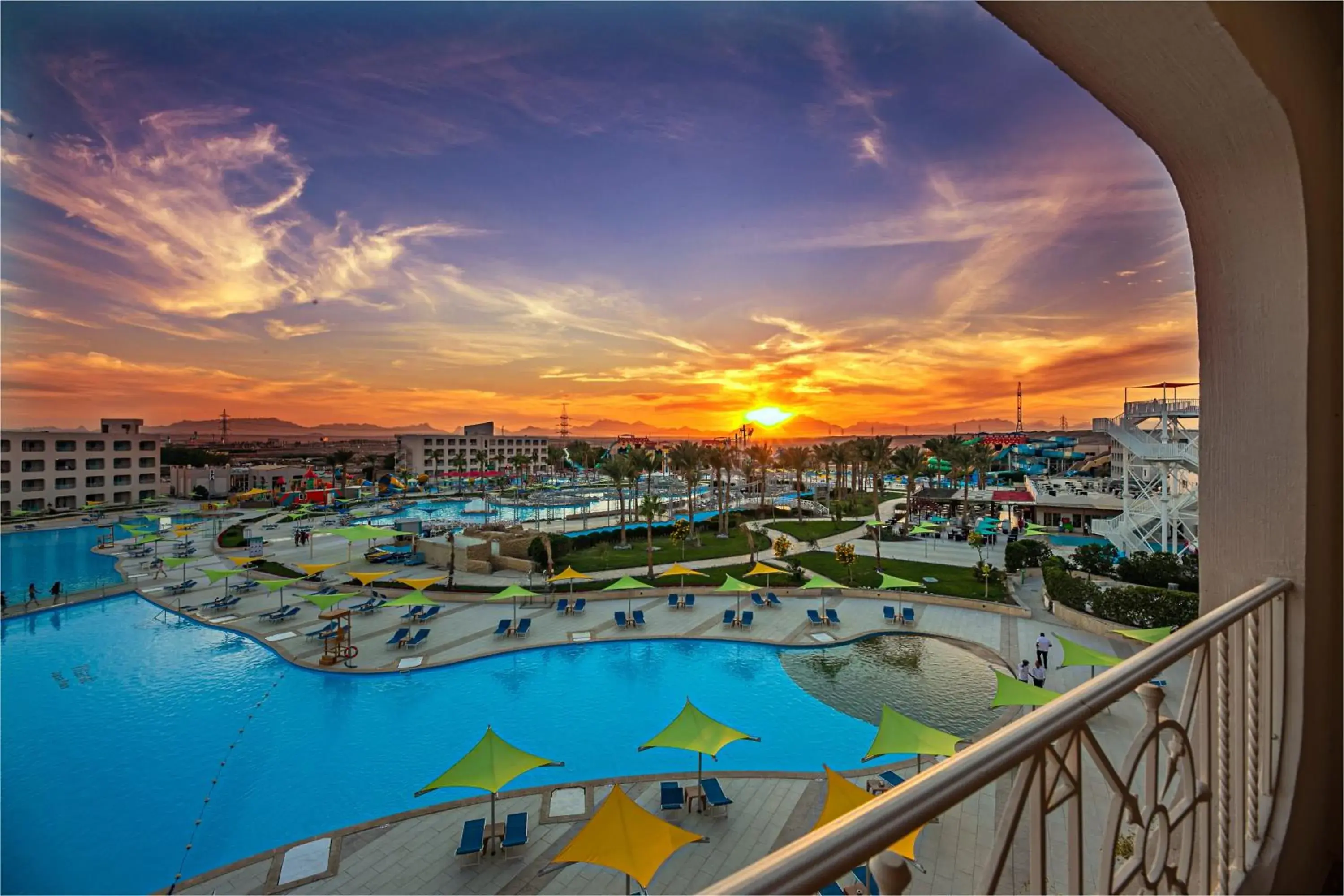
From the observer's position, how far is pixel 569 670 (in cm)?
1511

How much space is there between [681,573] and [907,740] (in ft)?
41.9

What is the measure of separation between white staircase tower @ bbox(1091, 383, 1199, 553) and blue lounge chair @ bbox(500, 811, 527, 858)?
24451 millimetres

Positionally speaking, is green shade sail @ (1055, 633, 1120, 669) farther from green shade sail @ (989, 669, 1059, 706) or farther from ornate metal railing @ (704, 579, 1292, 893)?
ornate metal railing @ (704, 579, 1292, 893)

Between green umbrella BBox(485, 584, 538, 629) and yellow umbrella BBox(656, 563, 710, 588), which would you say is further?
yellow umbrella BBox(656, 563, 710, 588)

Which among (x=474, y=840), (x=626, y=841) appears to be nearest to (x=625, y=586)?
(x=474, y=840)

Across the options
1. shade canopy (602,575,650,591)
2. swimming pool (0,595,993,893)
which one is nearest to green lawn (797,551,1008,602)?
swimming pool (0,595,993,893)

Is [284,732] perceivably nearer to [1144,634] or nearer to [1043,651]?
[1043,651]

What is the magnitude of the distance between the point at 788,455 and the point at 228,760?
3799cm

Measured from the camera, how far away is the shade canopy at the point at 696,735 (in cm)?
910

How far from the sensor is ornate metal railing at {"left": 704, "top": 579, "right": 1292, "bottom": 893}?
867mm

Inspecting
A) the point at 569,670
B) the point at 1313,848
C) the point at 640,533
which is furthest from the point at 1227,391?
the point at 640,533

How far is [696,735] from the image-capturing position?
9344 mm

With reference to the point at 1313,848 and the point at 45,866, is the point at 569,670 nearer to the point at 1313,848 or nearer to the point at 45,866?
the point at 45,866

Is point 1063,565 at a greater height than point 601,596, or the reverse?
point 1063,565
